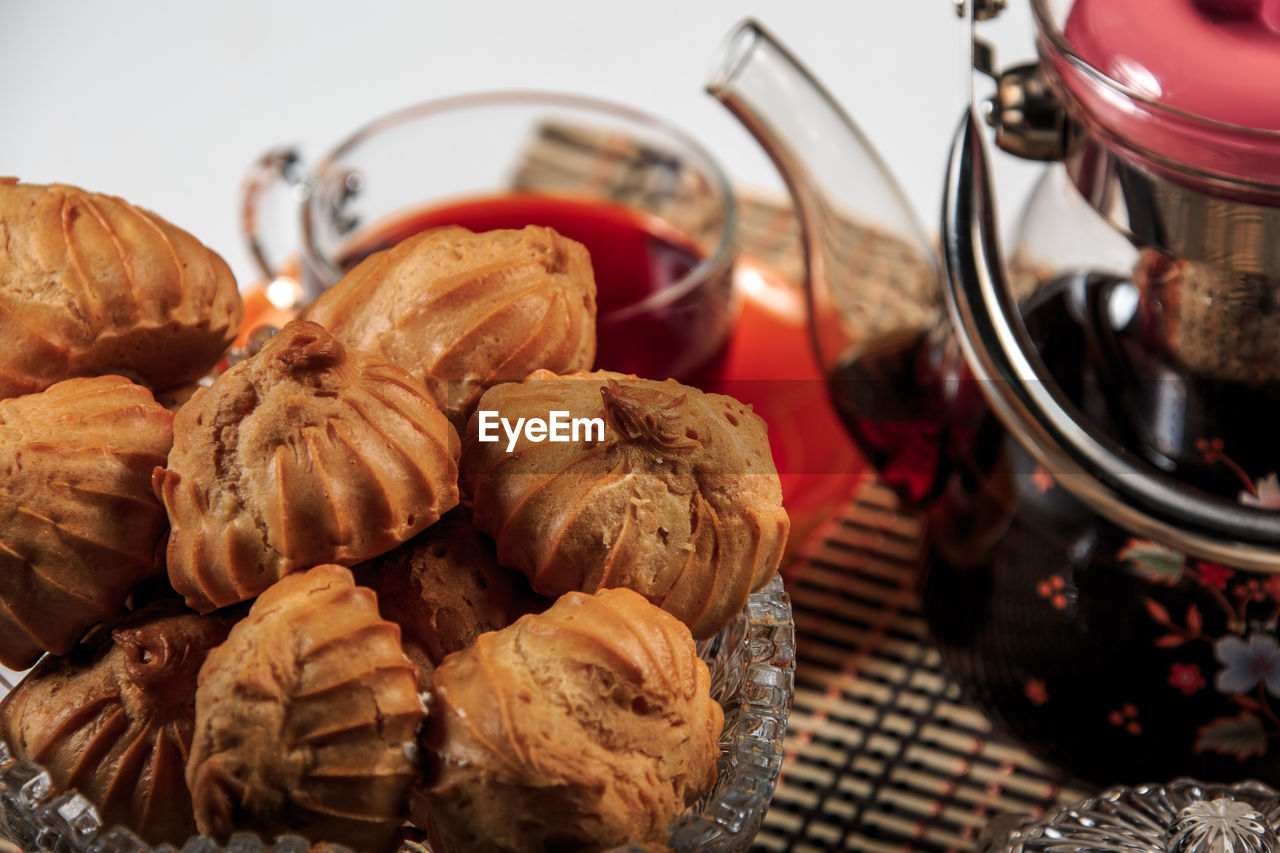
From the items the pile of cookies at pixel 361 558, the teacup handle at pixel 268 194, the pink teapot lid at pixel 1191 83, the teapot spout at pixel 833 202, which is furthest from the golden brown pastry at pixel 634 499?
the teacup handle at pixel 268 194

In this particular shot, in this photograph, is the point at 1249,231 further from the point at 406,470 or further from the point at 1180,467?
the point at 406,470

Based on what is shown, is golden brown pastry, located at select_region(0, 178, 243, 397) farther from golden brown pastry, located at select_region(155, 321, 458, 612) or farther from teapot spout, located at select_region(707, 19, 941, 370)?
teapot spout, located at select_region(707, 19, 941, 370)

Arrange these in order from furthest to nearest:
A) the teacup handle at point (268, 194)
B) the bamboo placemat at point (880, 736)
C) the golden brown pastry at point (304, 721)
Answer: the teacup handle at point (268, 194), the bamboo placemat at point (880, 736), the golden brown pastry at point (304, 721)

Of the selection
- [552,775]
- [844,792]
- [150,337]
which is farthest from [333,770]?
[844,792]

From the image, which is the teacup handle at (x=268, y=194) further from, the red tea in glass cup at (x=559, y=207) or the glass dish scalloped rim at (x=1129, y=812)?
the glass dish scalloped rim at (x=1129, y=812)

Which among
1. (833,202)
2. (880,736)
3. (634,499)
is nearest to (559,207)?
(833,202)

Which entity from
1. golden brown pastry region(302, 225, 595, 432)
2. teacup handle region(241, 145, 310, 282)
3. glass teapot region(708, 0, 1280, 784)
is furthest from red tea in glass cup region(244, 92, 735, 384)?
golden brown pastry region(302, 225, 595, 432)

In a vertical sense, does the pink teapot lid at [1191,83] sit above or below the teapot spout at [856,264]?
above
